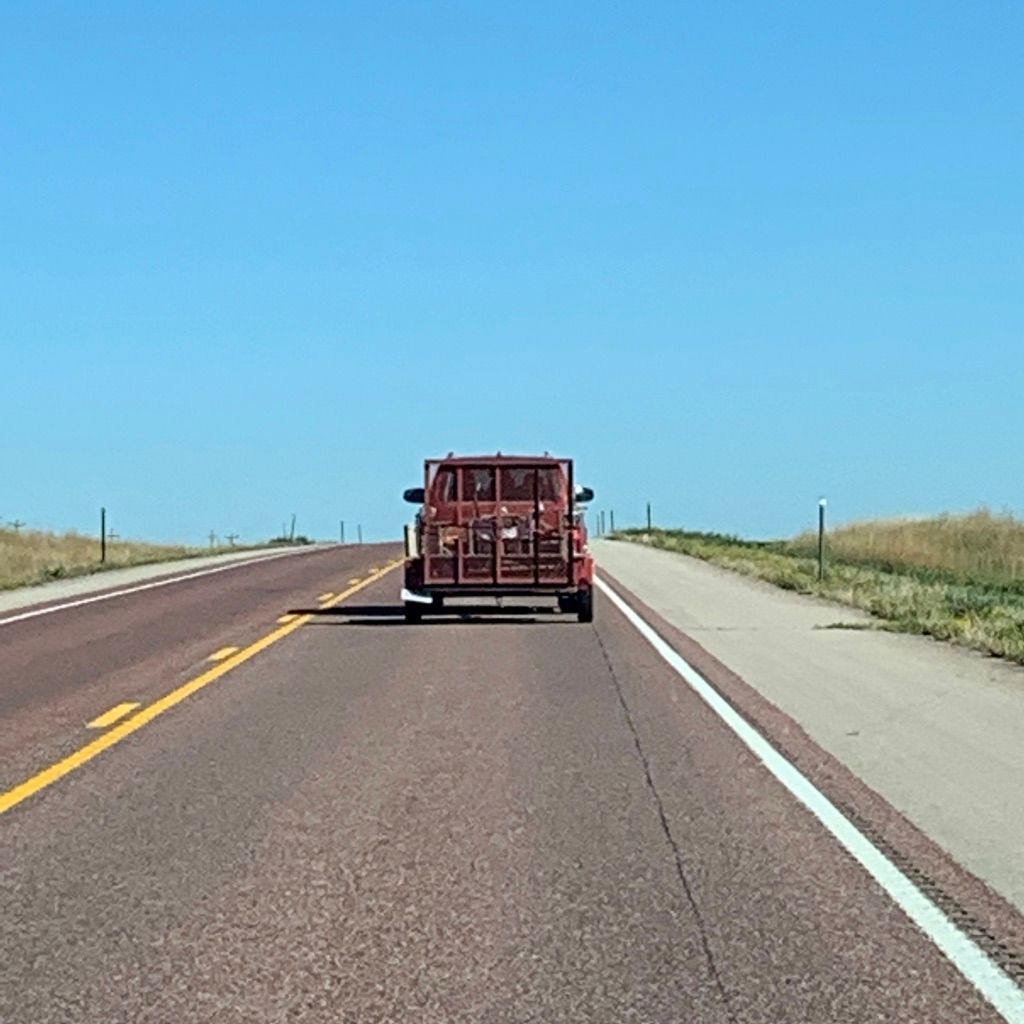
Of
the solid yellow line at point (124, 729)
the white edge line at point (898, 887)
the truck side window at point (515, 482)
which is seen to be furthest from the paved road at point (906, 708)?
the solid yellow line at point (124, 729)

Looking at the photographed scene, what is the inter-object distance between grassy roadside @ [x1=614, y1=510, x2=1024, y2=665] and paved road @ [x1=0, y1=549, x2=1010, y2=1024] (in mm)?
8069

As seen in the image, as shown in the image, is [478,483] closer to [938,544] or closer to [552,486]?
[552,486]

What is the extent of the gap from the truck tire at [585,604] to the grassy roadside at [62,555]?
1572 cm

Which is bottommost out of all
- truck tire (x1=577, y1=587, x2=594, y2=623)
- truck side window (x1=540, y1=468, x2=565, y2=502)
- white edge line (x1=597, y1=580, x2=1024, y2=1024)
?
white edge line (x1=597, y1=580, x2=1024, y2=1024)

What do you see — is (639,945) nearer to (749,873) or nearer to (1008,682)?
(749,873)

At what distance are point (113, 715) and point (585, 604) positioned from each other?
→ 11989mm

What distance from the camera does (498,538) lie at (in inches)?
1043

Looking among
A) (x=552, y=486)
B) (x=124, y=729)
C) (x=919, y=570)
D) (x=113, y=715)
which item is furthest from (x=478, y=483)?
(x=919, y=570)

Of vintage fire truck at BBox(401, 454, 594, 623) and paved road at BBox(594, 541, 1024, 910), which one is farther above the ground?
vintage fire truck at BBox(401, 454, 594, 623)

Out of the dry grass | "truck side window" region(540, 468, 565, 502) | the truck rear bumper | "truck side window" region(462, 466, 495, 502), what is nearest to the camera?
the truck rear bumper

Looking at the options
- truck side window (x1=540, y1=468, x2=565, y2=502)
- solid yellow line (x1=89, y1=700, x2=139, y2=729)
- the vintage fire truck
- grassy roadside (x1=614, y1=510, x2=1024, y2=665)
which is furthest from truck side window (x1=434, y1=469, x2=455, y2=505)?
solid yellow line (x1=89, y1=700, x2=139, y2=729)

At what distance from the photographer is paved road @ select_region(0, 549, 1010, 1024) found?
269 inches

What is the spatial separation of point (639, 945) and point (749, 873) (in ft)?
4.85

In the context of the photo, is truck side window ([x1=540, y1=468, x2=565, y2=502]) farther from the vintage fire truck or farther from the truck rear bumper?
the truck rear bumper
